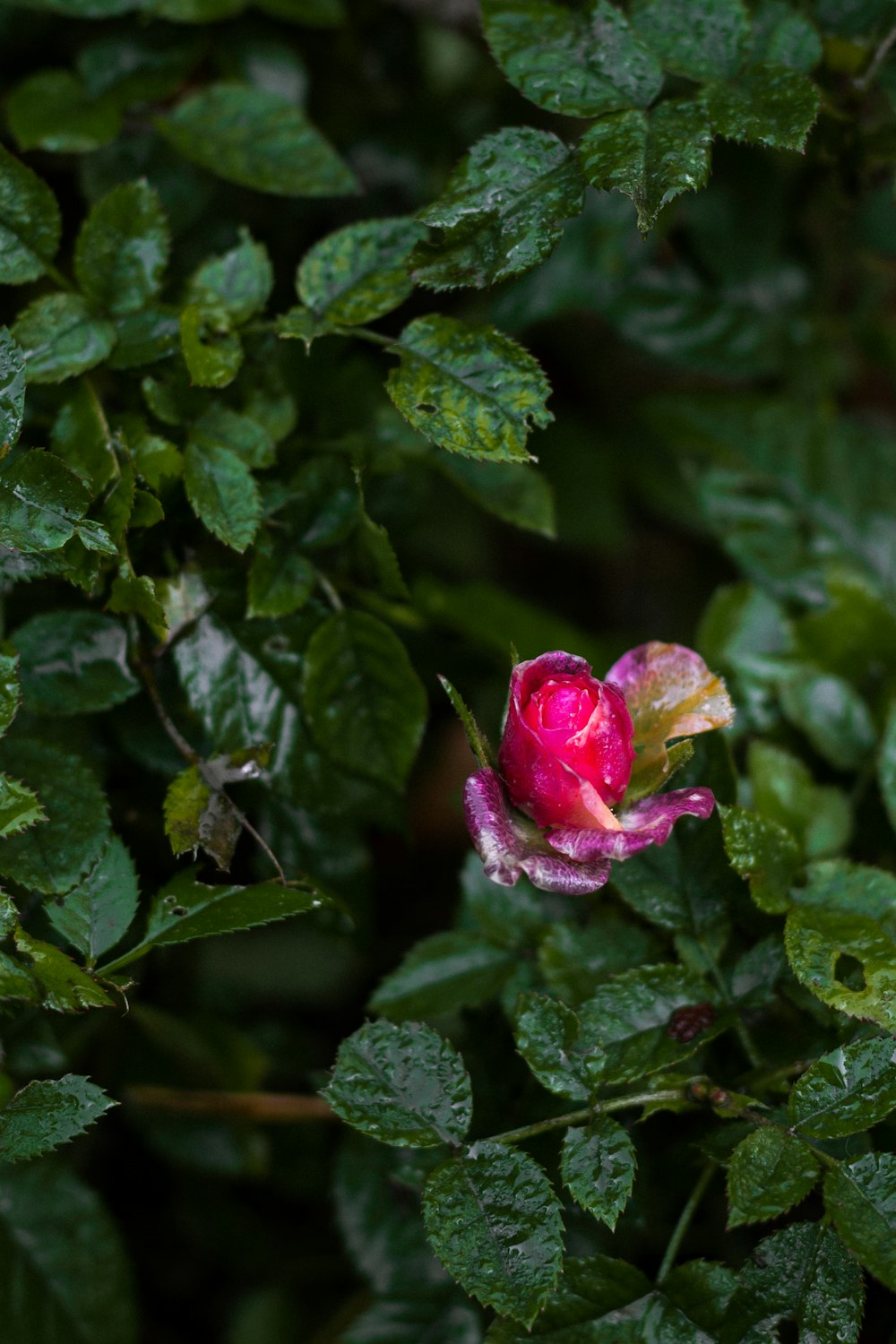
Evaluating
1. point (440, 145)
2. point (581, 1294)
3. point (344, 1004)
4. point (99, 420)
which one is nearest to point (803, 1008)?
point (581, 1294)

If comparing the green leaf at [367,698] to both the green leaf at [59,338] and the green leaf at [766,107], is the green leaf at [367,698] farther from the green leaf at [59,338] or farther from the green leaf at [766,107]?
the green leaf at [766,107]

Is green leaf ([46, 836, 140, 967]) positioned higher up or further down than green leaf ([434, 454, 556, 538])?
further down

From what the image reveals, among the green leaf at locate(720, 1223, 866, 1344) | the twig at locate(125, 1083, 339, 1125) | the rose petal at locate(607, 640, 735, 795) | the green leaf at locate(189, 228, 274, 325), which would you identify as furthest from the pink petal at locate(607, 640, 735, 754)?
the twig at locate(125, 1083, 339, 1125)

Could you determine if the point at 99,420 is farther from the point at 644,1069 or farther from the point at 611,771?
the point at 644,1069

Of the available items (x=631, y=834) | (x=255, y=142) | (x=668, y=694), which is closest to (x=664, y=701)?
(x=668, y=694)

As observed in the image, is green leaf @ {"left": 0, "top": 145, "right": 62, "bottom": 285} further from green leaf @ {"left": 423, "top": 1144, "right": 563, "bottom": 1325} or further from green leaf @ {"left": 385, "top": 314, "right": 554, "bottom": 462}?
green leaf @ {"left": 423, "top": 1144, "right": 563, "bottom": 1325}

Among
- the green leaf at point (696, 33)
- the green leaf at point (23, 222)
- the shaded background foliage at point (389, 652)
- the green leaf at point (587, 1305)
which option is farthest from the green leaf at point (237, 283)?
the green leaf at point (587, 1305)

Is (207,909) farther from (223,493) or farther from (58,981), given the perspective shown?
(223,493)
